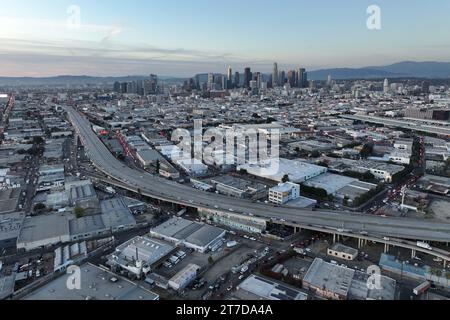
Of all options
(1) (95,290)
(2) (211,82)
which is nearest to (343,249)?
(1) (95,290)

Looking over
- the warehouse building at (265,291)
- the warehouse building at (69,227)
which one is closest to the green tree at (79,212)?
the warehouse building at (69,227)

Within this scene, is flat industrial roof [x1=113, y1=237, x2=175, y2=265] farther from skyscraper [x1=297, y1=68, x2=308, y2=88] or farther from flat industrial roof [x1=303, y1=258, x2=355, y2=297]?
skyscraper [x1=297, y1=68, x2=308, y2=88]

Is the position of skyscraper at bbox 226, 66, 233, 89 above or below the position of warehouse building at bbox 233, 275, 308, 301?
above

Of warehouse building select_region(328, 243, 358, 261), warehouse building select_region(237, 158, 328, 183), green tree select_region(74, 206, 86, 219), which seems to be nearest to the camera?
warehouse building select_region(328, 243, 358, 261)

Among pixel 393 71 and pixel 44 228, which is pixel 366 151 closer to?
pixel 44 228

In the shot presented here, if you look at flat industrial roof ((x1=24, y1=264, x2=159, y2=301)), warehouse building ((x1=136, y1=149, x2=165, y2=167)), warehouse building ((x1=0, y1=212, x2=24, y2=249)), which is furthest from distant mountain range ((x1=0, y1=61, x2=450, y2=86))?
flat industrial roof ((x1=24, y1=264, x2=159, y2=301))

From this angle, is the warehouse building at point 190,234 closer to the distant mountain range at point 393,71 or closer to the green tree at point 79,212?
the green tree at point 79,212

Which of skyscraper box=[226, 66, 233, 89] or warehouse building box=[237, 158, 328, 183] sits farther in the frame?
skyscraper box=[226, 66, 233, 89]

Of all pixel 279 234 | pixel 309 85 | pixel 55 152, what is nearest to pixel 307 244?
pixel 279 234

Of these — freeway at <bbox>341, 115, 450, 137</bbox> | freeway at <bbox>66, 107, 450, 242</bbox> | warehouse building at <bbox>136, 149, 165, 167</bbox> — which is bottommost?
freeway at <bbox>66, 107, 450, 242</bbox>
